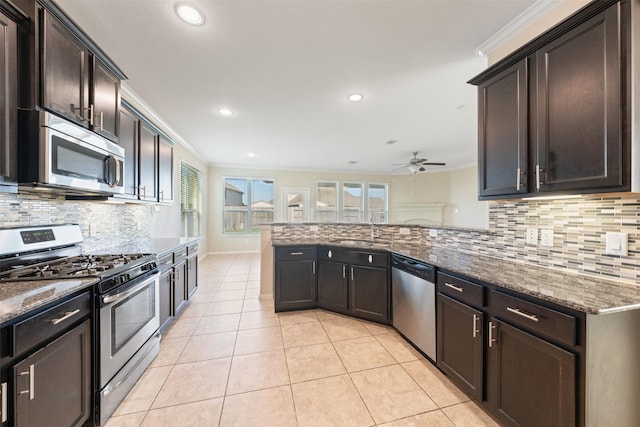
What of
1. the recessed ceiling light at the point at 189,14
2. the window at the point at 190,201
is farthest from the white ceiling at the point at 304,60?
the window at the point at 190,201

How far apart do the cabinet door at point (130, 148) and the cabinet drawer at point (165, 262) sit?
2.33 ft

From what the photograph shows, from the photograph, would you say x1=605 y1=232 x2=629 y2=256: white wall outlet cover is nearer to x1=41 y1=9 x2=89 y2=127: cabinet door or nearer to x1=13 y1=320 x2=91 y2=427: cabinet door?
x1=13 y1=320 x2=91 y2=427: cabinet door

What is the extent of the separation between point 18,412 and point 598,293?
266 cm

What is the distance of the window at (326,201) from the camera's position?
317 inches

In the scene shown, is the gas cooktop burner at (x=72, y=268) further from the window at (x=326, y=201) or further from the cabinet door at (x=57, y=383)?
the window at (x=326, y=201)

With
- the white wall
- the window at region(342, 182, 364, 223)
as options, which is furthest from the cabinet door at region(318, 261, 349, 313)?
the window at region(342, 182, 364, 223)

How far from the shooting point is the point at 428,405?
1.62m

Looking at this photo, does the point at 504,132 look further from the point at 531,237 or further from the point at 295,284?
the point at 295,284

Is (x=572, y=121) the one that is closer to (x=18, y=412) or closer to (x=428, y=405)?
(x=428, y=405)

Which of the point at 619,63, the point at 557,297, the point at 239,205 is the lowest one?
the point at 557,297

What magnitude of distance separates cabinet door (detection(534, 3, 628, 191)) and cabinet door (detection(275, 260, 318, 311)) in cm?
240

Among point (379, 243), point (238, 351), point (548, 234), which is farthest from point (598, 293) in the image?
point (238, 351)

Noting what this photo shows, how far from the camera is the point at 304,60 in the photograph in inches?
86.5

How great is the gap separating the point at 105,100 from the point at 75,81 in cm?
31
